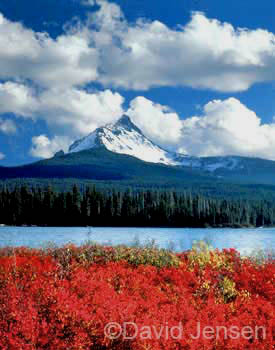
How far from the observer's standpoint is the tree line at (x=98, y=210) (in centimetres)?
15738

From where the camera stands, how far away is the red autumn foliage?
9977 mm

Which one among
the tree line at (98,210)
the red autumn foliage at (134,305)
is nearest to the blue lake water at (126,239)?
the red autumn foliage at (134,305)

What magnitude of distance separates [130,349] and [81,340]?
1037mm

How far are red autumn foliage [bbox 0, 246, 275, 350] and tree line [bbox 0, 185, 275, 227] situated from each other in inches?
5544

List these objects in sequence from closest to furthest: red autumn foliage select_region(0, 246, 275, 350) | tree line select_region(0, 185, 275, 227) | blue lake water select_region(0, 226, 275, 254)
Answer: red autumn foliage select_region(0, 246, 275, 350) → blue lake water select_region(0, 226, 275, 254) → tree line select_region(0, 185, 275, 227)

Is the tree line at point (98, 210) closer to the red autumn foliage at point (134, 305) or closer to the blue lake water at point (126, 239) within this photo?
the blue lake water at point (126, 239)

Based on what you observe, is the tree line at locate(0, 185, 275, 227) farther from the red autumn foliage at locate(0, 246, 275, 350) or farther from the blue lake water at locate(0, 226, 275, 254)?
the red autumn foliage at locate(0, 246, 275, 350)

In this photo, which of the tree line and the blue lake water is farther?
the tree line

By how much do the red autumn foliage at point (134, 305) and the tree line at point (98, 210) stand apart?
14081cm

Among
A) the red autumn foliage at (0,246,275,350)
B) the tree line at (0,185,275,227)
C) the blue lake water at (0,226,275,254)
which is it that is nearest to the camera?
the red autumn foliage at (0,246,275,350)

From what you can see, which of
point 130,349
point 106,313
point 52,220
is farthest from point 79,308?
point 52,220

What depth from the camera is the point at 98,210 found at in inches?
6417

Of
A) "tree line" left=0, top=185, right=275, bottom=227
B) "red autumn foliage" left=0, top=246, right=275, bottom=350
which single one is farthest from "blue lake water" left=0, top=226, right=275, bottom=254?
"tree line" left=0, top=185, right=275, bottom=227

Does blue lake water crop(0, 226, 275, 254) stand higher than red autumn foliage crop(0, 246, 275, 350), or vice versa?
red autumn foliage crop(0, 246, 275, 350)
